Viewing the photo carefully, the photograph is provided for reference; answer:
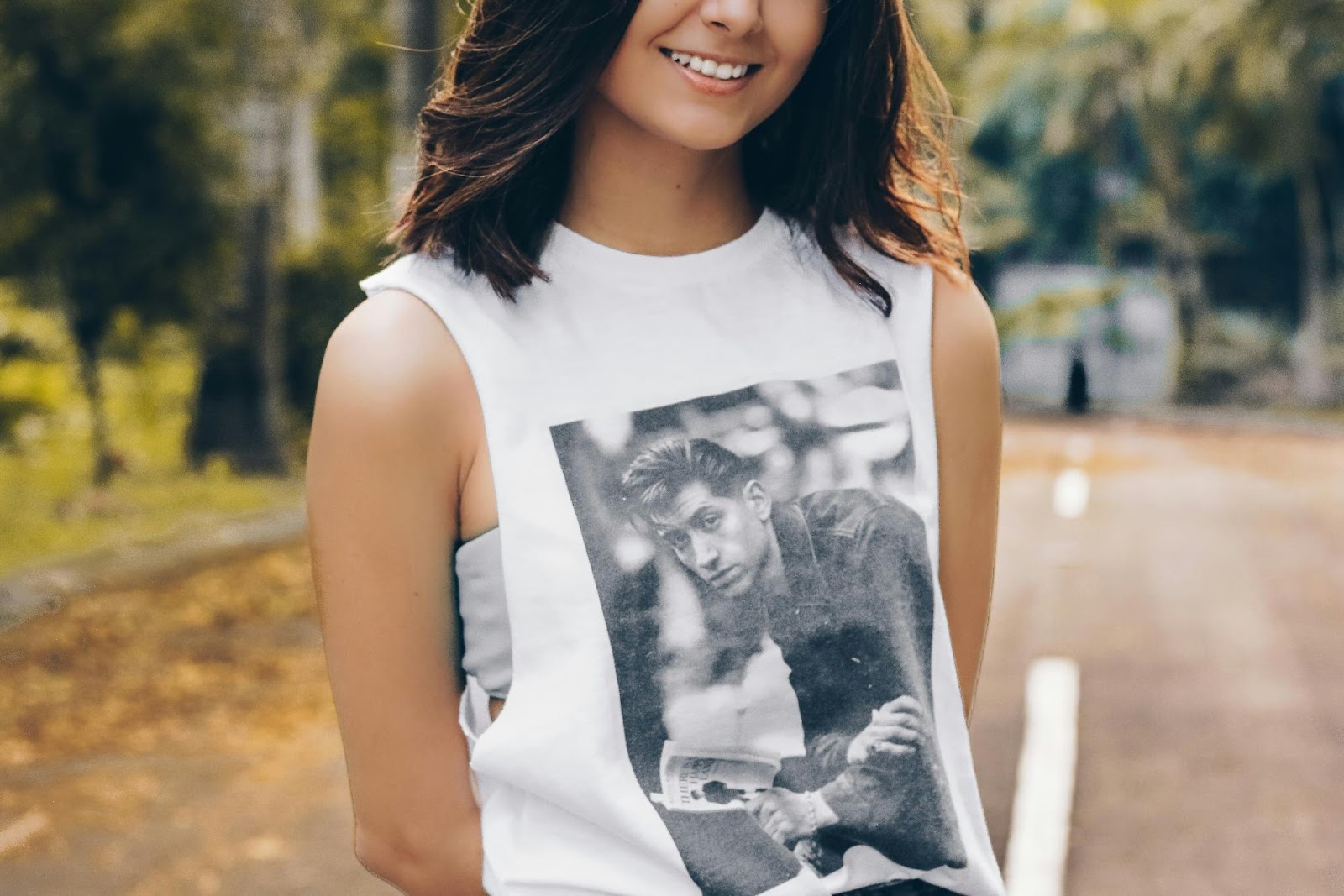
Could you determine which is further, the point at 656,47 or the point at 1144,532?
the point at 1144,532

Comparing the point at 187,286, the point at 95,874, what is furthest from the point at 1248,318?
the point at 95,874

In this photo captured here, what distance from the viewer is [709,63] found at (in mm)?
1539

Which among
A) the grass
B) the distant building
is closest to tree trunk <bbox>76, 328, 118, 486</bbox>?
the grass

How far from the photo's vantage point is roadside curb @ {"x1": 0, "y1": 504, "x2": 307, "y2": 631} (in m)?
8.60

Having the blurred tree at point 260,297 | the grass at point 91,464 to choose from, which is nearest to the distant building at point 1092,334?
→ the grass at point 91,464

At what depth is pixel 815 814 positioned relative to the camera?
4.83 ft

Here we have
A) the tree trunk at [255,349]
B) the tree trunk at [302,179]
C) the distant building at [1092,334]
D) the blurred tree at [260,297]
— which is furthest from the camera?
the distant building at [1092,334]

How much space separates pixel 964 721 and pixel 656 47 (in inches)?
28.9

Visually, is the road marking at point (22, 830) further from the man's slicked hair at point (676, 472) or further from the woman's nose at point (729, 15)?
the woman's nose at point (729, 15)

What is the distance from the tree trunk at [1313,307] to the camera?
24312mm

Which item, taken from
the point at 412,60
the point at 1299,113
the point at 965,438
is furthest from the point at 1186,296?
the point at 965,438

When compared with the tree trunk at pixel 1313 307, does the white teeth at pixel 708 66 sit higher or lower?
higher

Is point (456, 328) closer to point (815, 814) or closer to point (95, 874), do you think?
point (815, 814)

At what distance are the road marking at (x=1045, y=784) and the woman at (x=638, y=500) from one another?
3514mm
